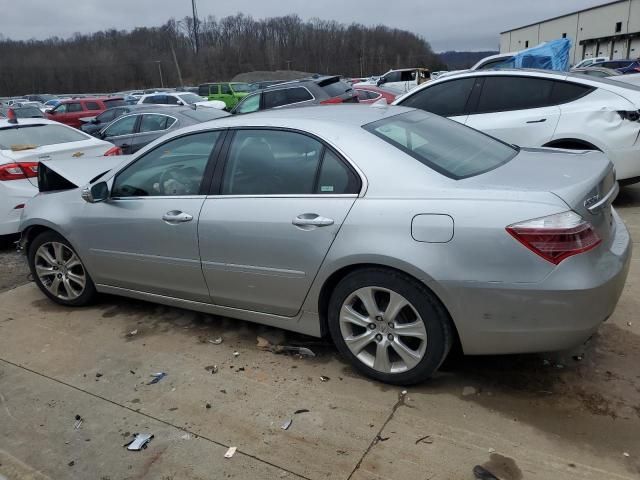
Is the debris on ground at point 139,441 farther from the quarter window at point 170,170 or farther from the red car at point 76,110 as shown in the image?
the red car at point 76,110

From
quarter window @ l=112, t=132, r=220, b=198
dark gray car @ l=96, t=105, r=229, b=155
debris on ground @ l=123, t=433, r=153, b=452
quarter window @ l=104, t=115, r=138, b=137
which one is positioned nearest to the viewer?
debris on ground @ l=123, t=433, r=153, b=452

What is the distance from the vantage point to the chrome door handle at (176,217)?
3518 millimetres

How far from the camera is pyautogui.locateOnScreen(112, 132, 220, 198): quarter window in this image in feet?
11.9

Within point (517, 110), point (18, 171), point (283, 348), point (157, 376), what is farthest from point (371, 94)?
point (157, 376)

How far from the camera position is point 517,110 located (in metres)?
6.08

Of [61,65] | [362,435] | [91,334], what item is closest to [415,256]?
[362,435]

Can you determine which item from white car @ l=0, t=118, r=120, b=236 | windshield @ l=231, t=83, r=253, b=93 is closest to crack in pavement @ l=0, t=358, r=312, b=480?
white car @ l=0, t=118, r=120, b=236

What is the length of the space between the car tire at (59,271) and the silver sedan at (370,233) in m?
0.23

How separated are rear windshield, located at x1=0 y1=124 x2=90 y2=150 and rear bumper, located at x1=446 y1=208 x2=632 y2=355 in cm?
581

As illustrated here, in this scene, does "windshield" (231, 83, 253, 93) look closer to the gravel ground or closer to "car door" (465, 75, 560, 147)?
the gravel ground

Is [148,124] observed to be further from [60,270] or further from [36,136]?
[60,270]

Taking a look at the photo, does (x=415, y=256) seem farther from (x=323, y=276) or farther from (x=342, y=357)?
(x=342, y=357)

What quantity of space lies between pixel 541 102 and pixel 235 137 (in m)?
4.04

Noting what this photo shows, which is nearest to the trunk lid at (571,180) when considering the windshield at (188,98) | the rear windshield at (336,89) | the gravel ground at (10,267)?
the gravel ground at (10,267)
